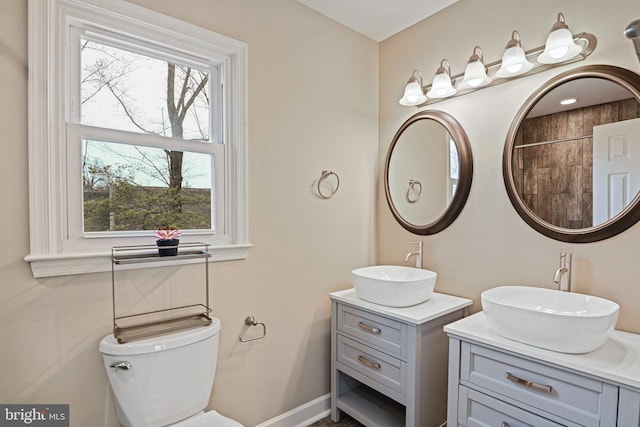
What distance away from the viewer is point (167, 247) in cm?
142

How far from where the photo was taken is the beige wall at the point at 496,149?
55.7 inches

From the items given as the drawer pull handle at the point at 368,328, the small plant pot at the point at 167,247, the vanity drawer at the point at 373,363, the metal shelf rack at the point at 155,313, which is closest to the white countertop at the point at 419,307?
the drawer pull handle at the point at 368,328

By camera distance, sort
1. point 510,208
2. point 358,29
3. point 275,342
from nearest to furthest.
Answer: point 510,208
point 275,342
point 358,29

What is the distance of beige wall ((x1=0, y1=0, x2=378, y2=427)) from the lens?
48.1 inches

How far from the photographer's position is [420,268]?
212 cm

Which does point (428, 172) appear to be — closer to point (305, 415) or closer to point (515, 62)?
point (515, 62)

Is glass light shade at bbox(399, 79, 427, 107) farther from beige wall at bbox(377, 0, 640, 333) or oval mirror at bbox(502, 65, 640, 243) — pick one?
oval mirror at bbox(502, 65, 640, 243)

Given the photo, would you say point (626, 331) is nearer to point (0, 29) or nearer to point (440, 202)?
point (440, 202)

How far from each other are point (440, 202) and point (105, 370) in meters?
1.90

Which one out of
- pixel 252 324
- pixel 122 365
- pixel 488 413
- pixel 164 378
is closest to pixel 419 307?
pixel 488 413

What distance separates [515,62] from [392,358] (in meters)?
1.58

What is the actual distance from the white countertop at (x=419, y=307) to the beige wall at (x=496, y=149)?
127mm

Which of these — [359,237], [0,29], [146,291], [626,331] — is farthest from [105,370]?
[626,331]
